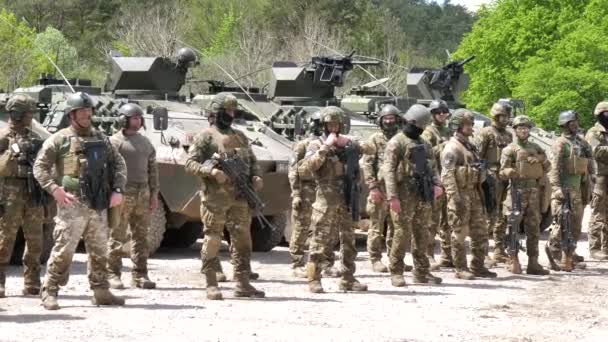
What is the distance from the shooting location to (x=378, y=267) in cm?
1455

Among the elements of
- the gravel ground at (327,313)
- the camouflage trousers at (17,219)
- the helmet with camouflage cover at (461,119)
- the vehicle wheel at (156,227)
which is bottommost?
the gravel ground at (327,313)

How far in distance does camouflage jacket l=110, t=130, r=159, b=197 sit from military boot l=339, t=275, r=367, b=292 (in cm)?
195

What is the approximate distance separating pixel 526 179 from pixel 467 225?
1.10 meters

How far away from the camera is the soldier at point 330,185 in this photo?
12.2m

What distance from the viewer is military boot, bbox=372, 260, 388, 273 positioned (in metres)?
14.5

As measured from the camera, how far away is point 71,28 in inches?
2468

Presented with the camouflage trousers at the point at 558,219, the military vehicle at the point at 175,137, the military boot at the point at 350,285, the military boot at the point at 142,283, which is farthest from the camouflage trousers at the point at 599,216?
the military boot at the point at 142,283

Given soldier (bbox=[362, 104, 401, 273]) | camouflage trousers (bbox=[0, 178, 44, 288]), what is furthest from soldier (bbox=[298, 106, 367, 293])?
camouflage trousers (bbox=[0, 178, 44, 288])

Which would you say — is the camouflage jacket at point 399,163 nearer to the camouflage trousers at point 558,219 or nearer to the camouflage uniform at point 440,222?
the camouflage uniform at point 440,222

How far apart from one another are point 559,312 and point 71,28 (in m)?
53.3

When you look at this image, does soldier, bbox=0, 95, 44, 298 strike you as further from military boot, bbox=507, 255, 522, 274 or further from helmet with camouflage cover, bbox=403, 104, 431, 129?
military boot, bbox=507, 255, 522, 274

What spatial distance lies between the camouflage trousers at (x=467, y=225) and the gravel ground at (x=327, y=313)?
12.5 inches

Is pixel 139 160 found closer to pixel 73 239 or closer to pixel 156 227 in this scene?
pixel 73 239

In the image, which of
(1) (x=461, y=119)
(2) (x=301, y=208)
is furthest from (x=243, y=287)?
(1) (x=461, y=119)
